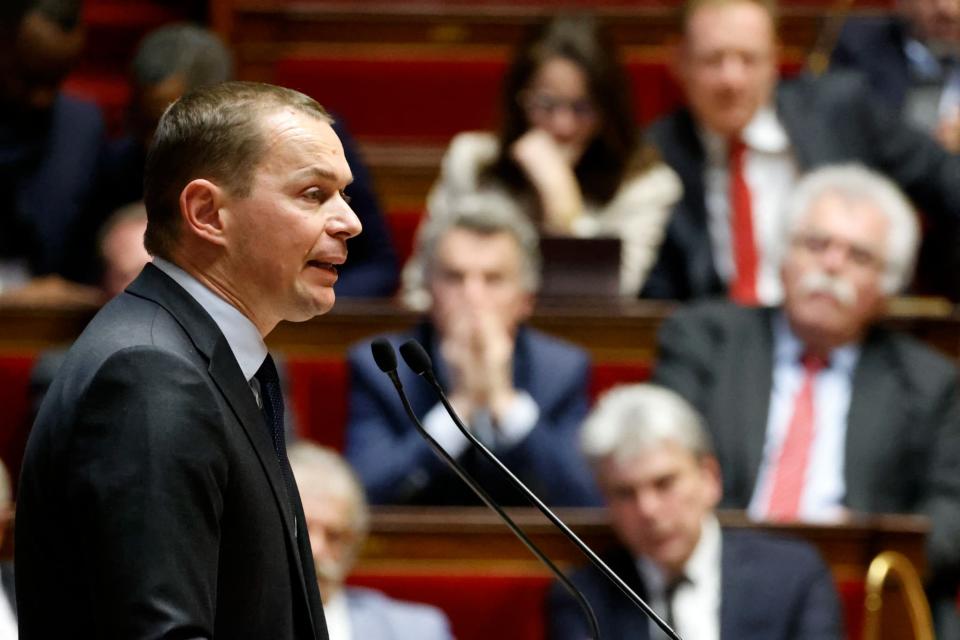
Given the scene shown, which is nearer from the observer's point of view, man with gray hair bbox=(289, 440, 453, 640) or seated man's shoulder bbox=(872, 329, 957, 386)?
man with gray hair bbox=(289, 440, 453, 640)

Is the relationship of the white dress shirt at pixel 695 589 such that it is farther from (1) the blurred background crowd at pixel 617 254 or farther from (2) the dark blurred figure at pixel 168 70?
(2) the dark blurred figure at pixel 168 70

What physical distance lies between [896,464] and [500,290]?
0.45 m

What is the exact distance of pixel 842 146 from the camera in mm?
2375

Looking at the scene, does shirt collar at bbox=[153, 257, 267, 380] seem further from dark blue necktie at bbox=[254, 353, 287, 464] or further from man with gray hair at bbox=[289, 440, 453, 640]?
man with gray hair at bbox=[289, 440, 453, 640]

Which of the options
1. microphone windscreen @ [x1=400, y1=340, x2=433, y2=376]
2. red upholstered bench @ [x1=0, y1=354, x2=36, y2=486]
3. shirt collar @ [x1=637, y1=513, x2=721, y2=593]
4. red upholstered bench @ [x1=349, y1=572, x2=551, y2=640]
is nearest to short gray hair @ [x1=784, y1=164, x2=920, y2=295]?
shirt collar @ [x1=637, y1=513, x2=721, y2=593]

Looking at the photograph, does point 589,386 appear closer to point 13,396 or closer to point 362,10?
point 13,396

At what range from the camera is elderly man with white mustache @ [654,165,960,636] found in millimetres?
1945

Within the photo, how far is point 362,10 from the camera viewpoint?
270cm

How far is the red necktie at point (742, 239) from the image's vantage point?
227 centimetres

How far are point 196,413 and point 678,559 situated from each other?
100cm

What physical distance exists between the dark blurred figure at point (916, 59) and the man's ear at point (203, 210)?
1890 millimetres

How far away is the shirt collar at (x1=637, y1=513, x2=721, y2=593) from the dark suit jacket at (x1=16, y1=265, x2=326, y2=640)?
93cm

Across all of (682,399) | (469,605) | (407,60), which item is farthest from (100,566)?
(407,60)

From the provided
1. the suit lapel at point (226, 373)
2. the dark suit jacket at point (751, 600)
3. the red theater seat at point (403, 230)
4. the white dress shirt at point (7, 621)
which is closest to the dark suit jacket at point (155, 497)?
the suit lapel at point (226, 373)
